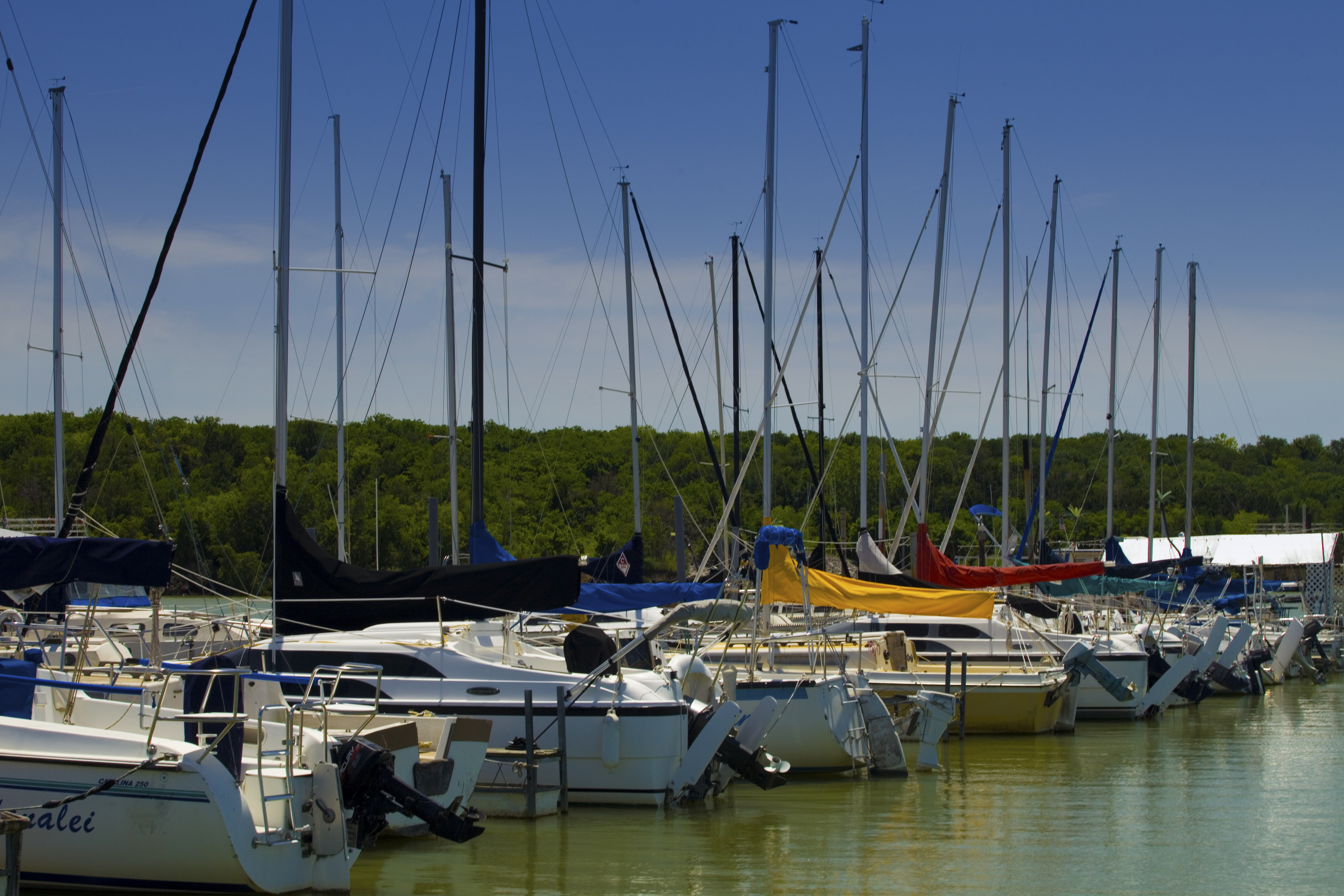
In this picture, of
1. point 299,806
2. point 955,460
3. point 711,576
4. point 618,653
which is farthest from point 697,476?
point 299,806

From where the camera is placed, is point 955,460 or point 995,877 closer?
point 995,877

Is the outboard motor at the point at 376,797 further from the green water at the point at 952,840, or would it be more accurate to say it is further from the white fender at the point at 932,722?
the white fender at the point at 932,722

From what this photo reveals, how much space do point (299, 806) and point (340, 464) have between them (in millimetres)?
18935

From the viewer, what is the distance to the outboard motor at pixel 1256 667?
3228cm

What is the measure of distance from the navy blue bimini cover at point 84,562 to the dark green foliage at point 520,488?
106ft

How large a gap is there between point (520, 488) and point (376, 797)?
176 ft

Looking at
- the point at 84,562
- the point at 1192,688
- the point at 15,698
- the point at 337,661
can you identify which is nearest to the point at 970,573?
the point at 1192,688

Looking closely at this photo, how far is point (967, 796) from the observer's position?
16.5 m

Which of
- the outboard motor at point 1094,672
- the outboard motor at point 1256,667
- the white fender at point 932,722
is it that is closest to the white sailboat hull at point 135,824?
the white fender at point 932,722

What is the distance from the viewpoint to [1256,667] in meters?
32.7

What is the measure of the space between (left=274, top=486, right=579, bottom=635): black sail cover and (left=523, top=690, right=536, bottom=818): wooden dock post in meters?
1.16

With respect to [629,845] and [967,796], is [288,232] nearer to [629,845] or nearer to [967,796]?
[629,845]

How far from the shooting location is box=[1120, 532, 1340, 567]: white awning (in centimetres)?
5616

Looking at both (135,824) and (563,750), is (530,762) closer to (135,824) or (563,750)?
(563,750)
